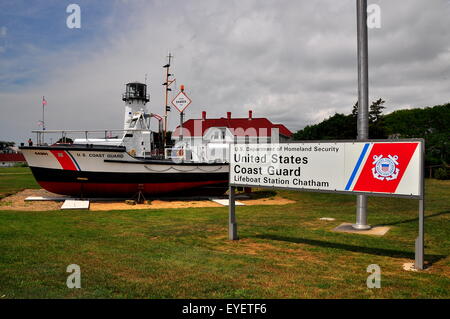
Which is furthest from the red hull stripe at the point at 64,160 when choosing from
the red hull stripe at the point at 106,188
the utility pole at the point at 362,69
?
the utility pole at the point at 362,69

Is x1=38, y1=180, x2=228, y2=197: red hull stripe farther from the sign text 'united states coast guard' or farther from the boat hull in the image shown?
the sign text 'united states coast guard'

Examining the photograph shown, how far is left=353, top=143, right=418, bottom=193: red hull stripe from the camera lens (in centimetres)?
650

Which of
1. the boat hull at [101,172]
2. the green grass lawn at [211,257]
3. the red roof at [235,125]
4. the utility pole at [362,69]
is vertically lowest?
the green grass lawn at [211,257]

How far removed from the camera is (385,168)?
22.0ft

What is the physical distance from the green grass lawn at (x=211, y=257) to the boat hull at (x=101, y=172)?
5172mm

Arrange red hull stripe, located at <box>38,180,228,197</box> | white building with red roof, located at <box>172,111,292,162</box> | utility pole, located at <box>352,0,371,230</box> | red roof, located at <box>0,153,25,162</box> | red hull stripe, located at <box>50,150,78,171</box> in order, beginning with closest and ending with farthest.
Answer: utility pole, located at <box>352,0,371,230</box> → red hull stripe, located at <box>50,150,78,171</box> → red hull stripe, located at <box>38,180,228,197</box> → white building with red roof, located at <box>172,111,292,162</box> → red roof, located at <box>0,153,25,162</box>

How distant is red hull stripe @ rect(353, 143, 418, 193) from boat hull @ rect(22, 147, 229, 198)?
12.4 metres

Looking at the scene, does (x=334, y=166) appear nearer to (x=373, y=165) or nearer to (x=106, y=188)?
(x=373, y=165)

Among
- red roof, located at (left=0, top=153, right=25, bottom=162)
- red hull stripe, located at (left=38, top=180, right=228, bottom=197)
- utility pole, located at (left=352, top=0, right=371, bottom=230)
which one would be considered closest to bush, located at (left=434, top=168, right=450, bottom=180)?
red hull stripe, located at (left=38, top=180, right=228, bottom=197)

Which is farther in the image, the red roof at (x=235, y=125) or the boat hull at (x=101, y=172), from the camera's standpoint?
the red roof at (x=235, y=125)

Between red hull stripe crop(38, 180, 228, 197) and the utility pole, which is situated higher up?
the utility pole

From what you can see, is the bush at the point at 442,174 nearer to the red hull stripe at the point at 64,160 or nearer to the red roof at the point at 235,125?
the red roof at the point at 235,125

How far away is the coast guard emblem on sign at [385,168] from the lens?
6609 mm
